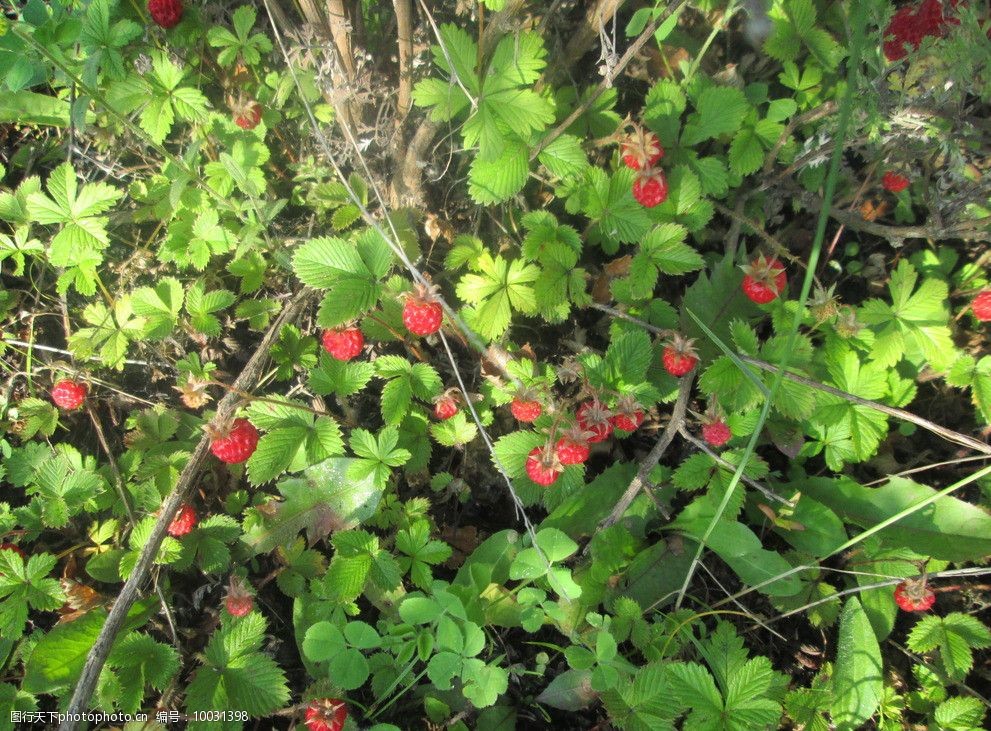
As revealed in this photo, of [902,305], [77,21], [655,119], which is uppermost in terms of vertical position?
[77,21]

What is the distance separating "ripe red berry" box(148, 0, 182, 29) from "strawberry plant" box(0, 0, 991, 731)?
0.01 metres

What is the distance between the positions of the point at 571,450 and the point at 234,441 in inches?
43.8

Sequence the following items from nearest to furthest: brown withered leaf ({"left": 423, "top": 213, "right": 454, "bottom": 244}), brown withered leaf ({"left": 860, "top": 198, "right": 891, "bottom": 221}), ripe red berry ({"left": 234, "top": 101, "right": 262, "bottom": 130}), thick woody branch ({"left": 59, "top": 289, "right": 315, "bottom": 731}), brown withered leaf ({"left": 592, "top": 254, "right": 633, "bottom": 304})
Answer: thick woody branch ({"left": 59, "top": 289, "right": 315, "bottom": 731}) < ripe red berry ({"left": 234, "top": 101, "right": 262, "bottom": 130}) < brown withered leaf ({"left": 592, "top": 254, "right": 633, "bottom": 304}) < brown withered leaf ({"left": 423, "top": 213, "right": 454, "bottom": 244}) < brown withered leaf ({"left": 860, "top": 198, "right": 891, "bottom": 221})

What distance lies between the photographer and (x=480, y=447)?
256cm

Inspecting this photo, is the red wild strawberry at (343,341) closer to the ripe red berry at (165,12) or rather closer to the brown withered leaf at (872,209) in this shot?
the ripe red berry at (165,12)

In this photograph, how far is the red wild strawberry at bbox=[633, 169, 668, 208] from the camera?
204 cm

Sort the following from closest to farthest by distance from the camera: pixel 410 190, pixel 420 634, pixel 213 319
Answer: pixel 420 634 → pixel 213 319 → pixel 410 190

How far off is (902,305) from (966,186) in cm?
52

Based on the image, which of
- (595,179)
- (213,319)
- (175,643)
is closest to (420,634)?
(175,643)

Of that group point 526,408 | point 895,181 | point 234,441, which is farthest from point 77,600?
point 895,181

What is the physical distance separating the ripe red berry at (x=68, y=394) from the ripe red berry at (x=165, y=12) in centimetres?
146

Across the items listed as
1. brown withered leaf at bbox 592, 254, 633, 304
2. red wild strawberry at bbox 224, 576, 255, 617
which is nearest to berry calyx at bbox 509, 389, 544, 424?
brown withered leaf at bbox 592, 254, 633, 304

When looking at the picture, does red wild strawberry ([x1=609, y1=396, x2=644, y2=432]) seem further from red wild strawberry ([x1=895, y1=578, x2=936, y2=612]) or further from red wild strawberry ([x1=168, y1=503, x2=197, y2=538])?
red wild strawberry ([x1=168, y1=503, x2=197, y2=538])

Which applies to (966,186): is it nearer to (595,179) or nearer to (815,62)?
(815,62)
